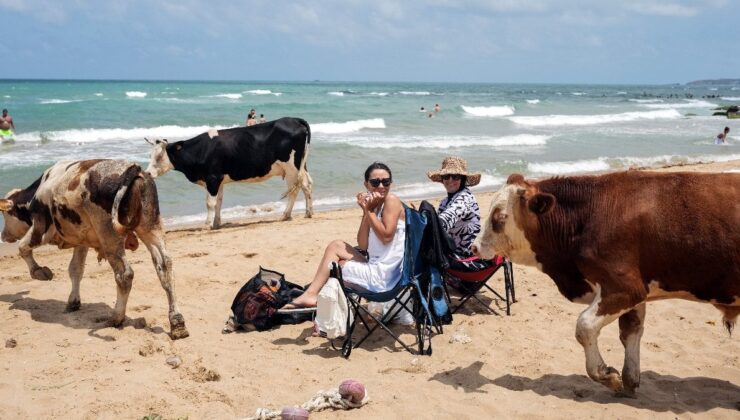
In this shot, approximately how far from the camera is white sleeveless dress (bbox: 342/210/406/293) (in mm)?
5633

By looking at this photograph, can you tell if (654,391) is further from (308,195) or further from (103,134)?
(103,134)

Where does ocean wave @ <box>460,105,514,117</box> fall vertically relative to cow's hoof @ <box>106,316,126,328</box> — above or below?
above

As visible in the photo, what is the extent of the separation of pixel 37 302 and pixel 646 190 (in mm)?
6019

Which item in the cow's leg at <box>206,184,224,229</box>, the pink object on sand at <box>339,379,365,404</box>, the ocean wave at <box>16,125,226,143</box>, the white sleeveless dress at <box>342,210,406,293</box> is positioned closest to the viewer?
the pink object on sand at <box>339,379,365,404</box>

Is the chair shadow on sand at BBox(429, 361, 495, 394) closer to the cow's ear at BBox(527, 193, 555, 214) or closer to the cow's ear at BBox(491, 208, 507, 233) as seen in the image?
the cow's ear at BBox(491, 208, 507, 233)

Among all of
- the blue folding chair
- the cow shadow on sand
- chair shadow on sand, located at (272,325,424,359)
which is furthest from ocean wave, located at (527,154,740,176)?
the cow shadow on sand

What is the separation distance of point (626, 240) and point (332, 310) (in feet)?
7.79

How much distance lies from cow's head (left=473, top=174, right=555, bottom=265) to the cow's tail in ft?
9.98

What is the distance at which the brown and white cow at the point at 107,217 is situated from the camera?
233 inches

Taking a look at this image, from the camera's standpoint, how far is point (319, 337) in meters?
6.07

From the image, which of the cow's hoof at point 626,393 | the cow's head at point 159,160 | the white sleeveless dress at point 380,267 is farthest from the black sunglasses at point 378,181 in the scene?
the cow's head at point 159,160

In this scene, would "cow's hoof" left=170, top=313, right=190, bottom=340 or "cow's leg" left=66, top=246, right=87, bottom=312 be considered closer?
"cow's hoof" left=170, top=313, right=190, bottom=340

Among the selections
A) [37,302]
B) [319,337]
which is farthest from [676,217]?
[37,302]

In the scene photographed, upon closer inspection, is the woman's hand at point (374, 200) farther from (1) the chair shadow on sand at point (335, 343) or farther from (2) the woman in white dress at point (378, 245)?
(1) the chair shadow on sand at point (335, 343)
